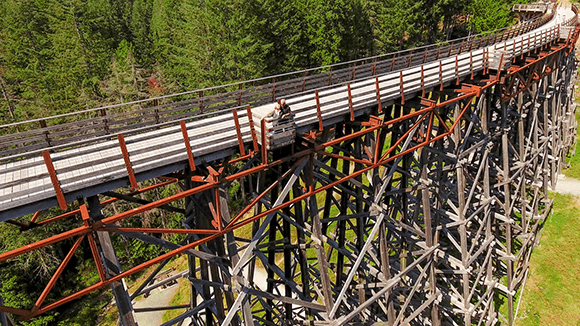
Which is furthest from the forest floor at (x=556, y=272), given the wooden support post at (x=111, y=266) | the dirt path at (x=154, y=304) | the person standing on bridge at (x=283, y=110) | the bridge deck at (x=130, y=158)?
the dirt path at (x=154, y=304)

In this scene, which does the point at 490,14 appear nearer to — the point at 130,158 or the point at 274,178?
the point at 274,178

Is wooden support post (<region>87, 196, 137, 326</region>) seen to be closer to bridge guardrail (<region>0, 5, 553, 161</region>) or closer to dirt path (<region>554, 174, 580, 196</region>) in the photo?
bridge guardrail (<region>0, 5, 553, 161</region>)

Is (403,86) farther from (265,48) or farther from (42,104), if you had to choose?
(42,104)

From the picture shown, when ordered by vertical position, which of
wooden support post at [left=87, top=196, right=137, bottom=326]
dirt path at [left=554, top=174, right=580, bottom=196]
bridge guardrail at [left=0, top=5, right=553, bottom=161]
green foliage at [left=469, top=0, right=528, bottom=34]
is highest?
green foliage at [left=469, top=0, right=528, bottom=34]

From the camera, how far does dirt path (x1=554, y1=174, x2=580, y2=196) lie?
1964 centimetres

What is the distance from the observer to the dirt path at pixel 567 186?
64.4 ft

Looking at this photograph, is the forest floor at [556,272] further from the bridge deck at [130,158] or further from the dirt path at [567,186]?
the bridge deck at [130,158]

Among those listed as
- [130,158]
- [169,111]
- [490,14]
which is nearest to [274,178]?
[169,111]

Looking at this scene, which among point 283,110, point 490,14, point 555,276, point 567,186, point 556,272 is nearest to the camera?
point 283,110

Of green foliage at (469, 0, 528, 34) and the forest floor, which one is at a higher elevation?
green foliage at (469, 0, 528, 34)

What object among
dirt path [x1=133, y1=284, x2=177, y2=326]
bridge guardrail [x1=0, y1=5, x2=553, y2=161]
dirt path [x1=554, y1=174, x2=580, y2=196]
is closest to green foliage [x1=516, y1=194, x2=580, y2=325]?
dirt path [x1=554, y1=174, x2=580, y2=196]

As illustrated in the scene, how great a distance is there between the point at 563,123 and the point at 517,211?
8673mm

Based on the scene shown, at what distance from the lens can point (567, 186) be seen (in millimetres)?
20125

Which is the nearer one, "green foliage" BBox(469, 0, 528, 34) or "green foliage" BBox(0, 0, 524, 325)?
"green foliage" BBox(0, 0, 524, 325)
